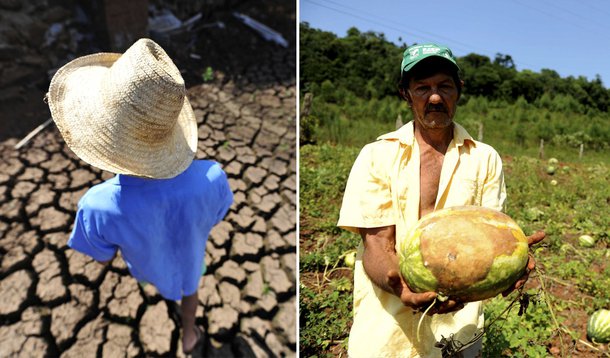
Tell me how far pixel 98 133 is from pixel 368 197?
1113 millimetres

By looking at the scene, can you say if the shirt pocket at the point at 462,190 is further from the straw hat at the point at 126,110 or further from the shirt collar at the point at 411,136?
the straw hat at the point at 126,110

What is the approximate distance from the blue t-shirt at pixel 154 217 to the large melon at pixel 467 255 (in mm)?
1176

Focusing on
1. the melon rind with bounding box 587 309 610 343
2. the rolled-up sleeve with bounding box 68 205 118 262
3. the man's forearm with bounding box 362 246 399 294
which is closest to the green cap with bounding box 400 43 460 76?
the man's forearm with bounding box 362 246 399 294

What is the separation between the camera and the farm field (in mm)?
2863

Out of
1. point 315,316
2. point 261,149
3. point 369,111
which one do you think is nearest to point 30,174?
point 261,149

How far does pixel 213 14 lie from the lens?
21.7ft

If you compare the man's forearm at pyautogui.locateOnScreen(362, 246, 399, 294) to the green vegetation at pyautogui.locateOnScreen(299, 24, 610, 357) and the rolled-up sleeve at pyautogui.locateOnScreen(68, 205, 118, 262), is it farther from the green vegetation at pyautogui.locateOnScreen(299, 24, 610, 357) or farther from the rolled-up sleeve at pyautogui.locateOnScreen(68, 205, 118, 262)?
the rolled-up sleeve at pyautogui.locateOnScreen(68, 205, 118, 262)

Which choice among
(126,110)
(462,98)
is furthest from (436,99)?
(462,98)

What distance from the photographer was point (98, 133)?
76.9 inches

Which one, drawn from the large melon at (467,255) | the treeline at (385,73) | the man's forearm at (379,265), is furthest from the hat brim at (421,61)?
the treeline at (385,73)

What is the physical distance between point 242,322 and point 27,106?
3273 mm

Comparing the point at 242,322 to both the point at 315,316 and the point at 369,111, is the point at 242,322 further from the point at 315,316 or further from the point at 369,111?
the point at 369,111

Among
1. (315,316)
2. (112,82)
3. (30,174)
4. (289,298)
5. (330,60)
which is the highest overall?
(112,82)

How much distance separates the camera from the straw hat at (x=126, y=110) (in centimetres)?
181
